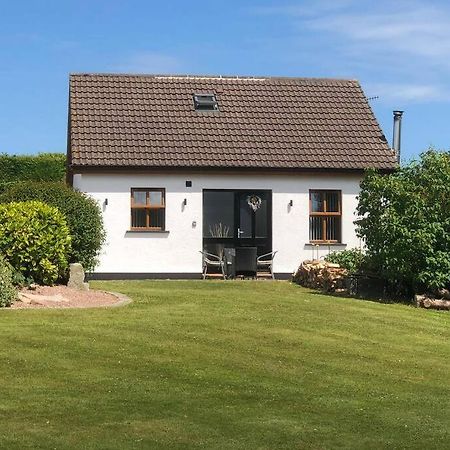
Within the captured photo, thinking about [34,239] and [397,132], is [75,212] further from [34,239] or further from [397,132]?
[397,132]

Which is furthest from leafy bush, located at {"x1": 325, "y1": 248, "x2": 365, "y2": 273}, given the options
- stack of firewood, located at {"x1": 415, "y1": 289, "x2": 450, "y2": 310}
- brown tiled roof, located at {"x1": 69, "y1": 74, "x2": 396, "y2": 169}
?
brown tiled roof, located at {"x1": 69, "y1": 74, "x2": 396, "y2": 169}

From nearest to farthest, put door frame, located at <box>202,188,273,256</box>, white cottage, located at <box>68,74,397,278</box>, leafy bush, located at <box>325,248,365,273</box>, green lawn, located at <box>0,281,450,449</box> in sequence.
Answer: green lawn, located at <box>0,281,450,449</box> < leafy bush, located at <box>325,248,365,273</box> < white cottage, located at <box>68,74,397,278</box> < door frame, located at <box>202,188,273,256</box>

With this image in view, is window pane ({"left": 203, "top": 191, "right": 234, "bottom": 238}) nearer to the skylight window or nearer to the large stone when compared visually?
the skylight window

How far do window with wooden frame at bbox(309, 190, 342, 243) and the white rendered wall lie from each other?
216mm

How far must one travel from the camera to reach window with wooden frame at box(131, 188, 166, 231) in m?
31.8

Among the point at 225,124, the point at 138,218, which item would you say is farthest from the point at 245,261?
the point at 225,124

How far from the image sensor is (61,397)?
506 inches

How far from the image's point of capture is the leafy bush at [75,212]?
24922 millimetres

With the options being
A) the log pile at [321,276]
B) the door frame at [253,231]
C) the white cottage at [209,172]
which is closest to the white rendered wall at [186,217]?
the white cottage at [209,172]

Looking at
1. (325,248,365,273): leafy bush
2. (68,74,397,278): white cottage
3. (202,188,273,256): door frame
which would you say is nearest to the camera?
(325,248,365,273): leafy bush

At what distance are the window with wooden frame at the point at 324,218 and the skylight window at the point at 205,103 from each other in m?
4.84

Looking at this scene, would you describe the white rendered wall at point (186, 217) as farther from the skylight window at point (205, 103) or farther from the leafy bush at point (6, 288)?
the leafy bush at point (6, 288)

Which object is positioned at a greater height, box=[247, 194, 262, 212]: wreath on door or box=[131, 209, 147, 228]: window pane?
box=[247, 194, 262, 212]: wreath on door

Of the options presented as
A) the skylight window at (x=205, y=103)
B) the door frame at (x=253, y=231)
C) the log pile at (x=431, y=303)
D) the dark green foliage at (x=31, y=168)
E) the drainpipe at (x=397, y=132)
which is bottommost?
the log pile at (x=431, y=303)
